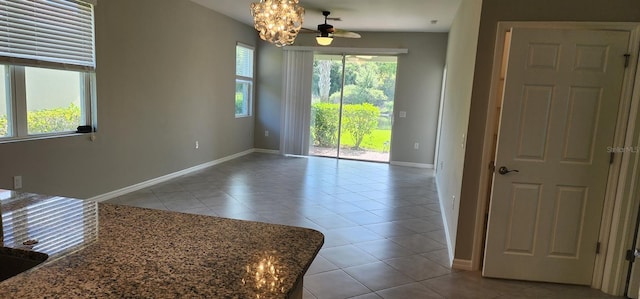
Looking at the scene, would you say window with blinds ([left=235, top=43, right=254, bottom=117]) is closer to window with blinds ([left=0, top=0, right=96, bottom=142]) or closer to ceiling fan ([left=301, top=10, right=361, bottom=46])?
ceiling fan ([left=301, top=10, right=361, bottom=46])

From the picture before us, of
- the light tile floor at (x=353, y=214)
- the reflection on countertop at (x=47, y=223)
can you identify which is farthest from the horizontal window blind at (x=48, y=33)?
the reflection on countertop at (x=47, y=223)

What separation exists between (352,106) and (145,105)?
4.18 metres

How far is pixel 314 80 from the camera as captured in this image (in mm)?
8086

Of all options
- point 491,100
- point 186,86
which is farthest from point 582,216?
point 186,86

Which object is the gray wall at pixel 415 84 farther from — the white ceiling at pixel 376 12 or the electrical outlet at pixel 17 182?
the electrical outlet at pixel 17 182

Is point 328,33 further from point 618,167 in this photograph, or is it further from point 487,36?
point 618,167

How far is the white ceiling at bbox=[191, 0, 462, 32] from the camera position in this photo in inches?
207

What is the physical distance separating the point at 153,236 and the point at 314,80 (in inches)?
275

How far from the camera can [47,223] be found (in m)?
1.37

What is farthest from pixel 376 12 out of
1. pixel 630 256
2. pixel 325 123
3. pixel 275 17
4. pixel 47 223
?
pixel 47 223

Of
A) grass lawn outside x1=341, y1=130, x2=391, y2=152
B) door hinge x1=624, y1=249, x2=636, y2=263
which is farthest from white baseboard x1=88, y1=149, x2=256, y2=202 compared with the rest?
door hinge x1=624, y1=249, x2=636, y2=263

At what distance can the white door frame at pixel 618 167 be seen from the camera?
2.68 m

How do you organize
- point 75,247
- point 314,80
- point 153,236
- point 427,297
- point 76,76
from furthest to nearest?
point 314,80 < point 76,76 < point 427,297 < point 153,236 < point 75,247

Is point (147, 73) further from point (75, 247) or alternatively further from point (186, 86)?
point (75, 247)
